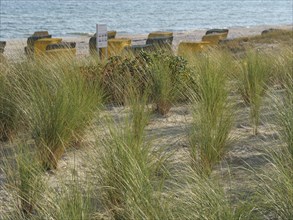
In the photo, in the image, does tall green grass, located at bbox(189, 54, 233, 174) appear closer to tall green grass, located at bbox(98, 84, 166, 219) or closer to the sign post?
tall green grass, located at bbox(98, 84, 166, 219)

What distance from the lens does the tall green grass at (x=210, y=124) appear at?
3.81 meters

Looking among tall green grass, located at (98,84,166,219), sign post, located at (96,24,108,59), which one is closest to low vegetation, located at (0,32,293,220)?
tall green grass, located at (98,84,166,219)

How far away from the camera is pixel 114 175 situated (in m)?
3.03

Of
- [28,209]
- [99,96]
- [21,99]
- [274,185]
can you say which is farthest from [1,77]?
[274,185]

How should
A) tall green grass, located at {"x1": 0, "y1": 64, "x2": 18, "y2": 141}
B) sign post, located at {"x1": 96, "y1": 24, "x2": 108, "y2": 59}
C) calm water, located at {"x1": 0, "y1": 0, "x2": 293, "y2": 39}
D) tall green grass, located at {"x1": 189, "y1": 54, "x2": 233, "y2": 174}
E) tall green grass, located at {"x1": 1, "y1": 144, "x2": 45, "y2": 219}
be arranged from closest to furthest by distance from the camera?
tall green grass, located at {"x1": 1, "y1": 144, "x2": 45, "y2": 219} < tall green grass, located at {"x1": 189, "y1": 54, "x2": 233, "y2": 174} < tall green grass, located at {"x1": 0, "y1": 64, "x2": 18, "y2": 141} < sign post, located at {"x1": 96, "y1": 24, "x2": 108, "y2": 59} < calm water, located at {"x1": 0, "y1": 0, "x2": 293, "y2": 39}

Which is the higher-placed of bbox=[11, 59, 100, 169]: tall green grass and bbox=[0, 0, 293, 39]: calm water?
bbox=[11, 59, 100, 169]: tall green grass

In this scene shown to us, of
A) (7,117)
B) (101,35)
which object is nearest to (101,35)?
(101,35)

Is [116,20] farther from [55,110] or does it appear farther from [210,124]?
[210,124]

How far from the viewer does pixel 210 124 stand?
398 centimetres

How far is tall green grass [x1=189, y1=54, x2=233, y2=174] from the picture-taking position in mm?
3811

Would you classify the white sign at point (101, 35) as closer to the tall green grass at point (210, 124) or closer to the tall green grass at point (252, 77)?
the tall green grass at point (252, 77)

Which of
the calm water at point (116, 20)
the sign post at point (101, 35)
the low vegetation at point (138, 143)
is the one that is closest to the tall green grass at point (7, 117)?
the low vegetation at point (138, 143)

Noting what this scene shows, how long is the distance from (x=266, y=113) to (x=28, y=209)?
2942 millimetres

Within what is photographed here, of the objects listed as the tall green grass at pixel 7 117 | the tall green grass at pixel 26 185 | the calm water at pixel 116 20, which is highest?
the tall green grass at pixel 26 185
